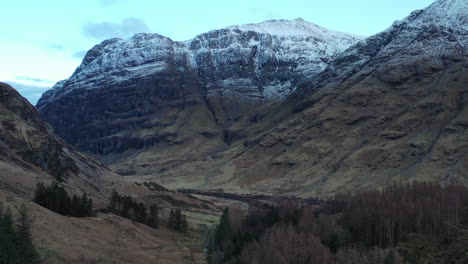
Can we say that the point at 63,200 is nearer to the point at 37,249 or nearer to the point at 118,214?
the point at 118,214

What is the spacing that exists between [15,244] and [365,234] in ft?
201

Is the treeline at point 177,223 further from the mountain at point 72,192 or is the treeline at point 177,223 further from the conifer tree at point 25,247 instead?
the conifer tree at point 25,247

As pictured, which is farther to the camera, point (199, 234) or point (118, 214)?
point (199, 234)

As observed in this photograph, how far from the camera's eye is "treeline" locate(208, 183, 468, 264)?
283 ft

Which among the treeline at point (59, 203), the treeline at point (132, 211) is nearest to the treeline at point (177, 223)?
the treeline at point (132, 211)

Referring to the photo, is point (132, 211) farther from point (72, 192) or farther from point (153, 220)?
point (72, 192)

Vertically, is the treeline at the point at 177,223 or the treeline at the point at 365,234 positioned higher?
the treeline at the point at 365,234

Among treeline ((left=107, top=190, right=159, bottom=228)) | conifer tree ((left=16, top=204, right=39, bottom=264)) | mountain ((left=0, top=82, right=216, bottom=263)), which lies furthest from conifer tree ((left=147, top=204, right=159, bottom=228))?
conifer tree ((left=16, top=204, right=39, bottom=264))

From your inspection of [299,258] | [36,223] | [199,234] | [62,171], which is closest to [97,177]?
[62,171]

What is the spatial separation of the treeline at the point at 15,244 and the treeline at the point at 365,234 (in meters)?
31.6

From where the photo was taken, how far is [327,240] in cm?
9788

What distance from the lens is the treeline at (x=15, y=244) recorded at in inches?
2653

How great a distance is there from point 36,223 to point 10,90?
10535 centimetres

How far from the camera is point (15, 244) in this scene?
70125 mm
